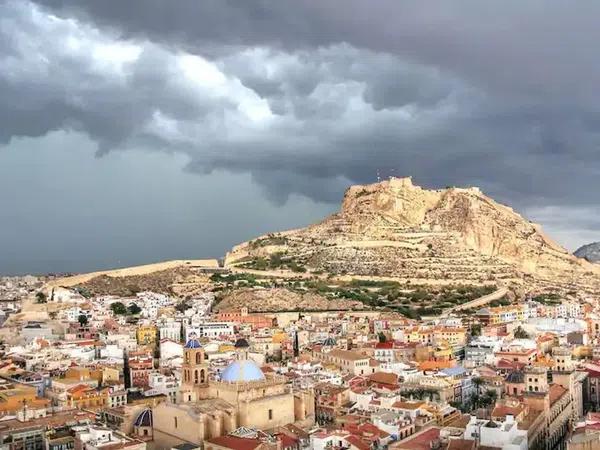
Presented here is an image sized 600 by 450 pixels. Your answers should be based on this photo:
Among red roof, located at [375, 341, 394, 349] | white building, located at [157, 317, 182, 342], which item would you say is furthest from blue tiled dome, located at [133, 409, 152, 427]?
white building, located at [157, 317, 182, 342]

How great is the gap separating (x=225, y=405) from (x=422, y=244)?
58708mm

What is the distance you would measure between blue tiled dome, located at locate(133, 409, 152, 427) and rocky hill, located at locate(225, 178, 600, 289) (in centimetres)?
4788

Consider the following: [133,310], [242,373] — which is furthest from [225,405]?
[133,310]

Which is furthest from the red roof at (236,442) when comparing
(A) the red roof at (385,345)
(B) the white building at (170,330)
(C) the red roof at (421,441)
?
(B) the white building at (170,330)

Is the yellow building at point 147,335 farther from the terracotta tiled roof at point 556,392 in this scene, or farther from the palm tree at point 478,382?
the terracotta tiled roof at point 556,392

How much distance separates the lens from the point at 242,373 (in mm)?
23453

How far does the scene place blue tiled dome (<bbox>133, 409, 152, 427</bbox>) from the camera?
23453 mm

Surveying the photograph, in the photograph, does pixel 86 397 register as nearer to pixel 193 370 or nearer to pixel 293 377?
pixel 193 370

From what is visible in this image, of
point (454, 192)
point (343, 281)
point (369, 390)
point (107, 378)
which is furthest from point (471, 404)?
point (454, 192)

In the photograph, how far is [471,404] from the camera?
29.3 metres

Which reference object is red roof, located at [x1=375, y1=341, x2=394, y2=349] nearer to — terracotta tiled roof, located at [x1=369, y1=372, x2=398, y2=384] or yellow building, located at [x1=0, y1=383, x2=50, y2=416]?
terracotta tiled roof, located at [x1=369, y1=372, x2=398, y2=384]

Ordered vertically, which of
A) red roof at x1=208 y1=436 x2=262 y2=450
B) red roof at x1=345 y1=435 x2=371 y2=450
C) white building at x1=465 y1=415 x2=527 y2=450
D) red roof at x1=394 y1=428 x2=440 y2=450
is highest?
white building at x1=465 y1=415 x2=527 y2=450

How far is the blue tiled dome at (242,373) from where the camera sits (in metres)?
23.4

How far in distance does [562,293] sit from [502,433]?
5403cm
